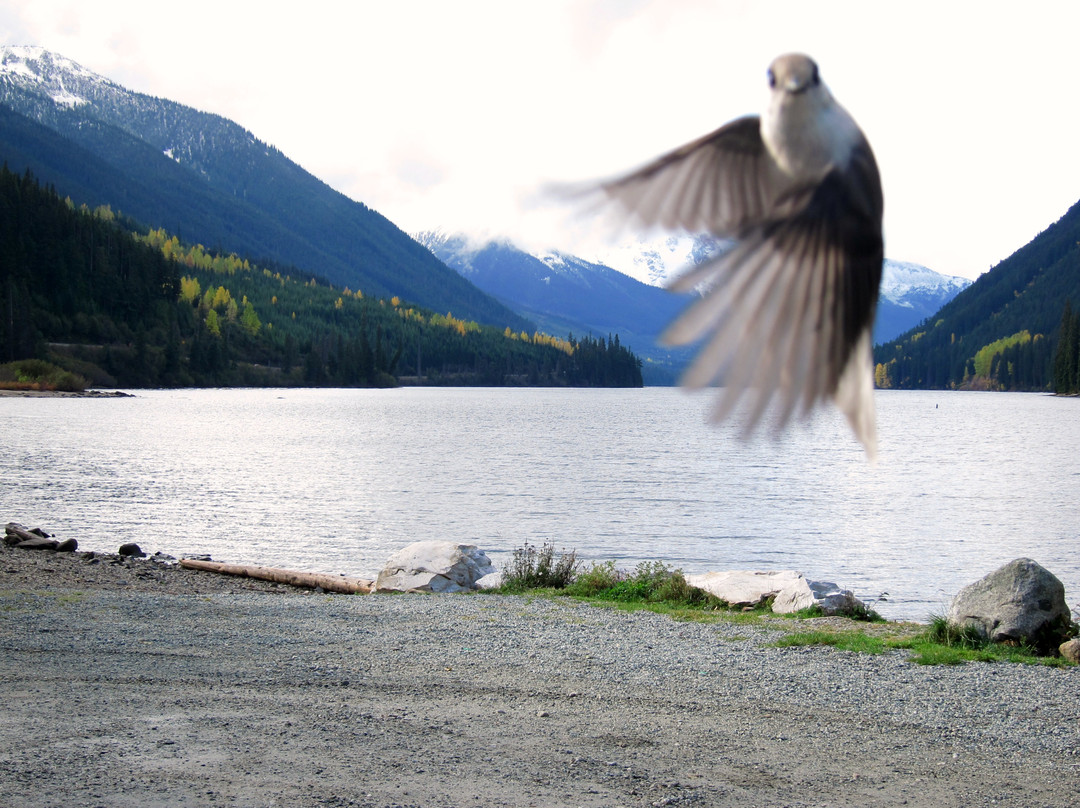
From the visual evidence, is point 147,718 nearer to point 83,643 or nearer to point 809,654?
point 83,643

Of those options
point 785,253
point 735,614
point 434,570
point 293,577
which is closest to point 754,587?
point 735,614

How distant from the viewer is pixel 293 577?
2356 cm

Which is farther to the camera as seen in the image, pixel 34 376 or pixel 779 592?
pixel 34 376

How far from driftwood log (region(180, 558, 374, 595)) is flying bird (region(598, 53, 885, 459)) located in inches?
847

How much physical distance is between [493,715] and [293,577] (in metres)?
A: 13.2

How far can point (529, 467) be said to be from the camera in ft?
195

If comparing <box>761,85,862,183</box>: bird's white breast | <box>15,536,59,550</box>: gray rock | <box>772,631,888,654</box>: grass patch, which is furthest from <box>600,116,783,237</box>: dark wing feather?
<box>15,536,59,550</box>: gray rock

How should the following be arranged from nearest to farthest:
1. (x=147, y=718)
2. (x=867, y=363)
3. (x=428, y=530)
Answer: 1. (x=867, y=363)
2. (x=147, y=718)
3. (x=428, y=530)

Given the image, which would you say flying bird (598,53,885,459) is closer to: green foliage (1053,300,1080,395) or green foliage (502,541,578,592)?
green foliage (502,541,578,592)

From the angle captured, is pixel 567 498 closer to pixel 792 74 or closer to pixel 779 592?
pixel 779 592

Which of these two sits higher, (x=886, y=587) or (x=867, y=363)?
(x=867, y=363)

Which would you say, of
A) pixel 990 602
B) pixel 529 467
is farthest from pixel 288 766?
pixel 529 467

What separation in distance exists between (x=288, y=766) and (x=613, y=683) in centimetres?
531

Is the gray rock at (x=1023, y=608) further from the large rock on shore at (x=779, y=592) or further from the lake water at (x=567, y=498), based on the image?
the lake water at (x=567, y=498)
